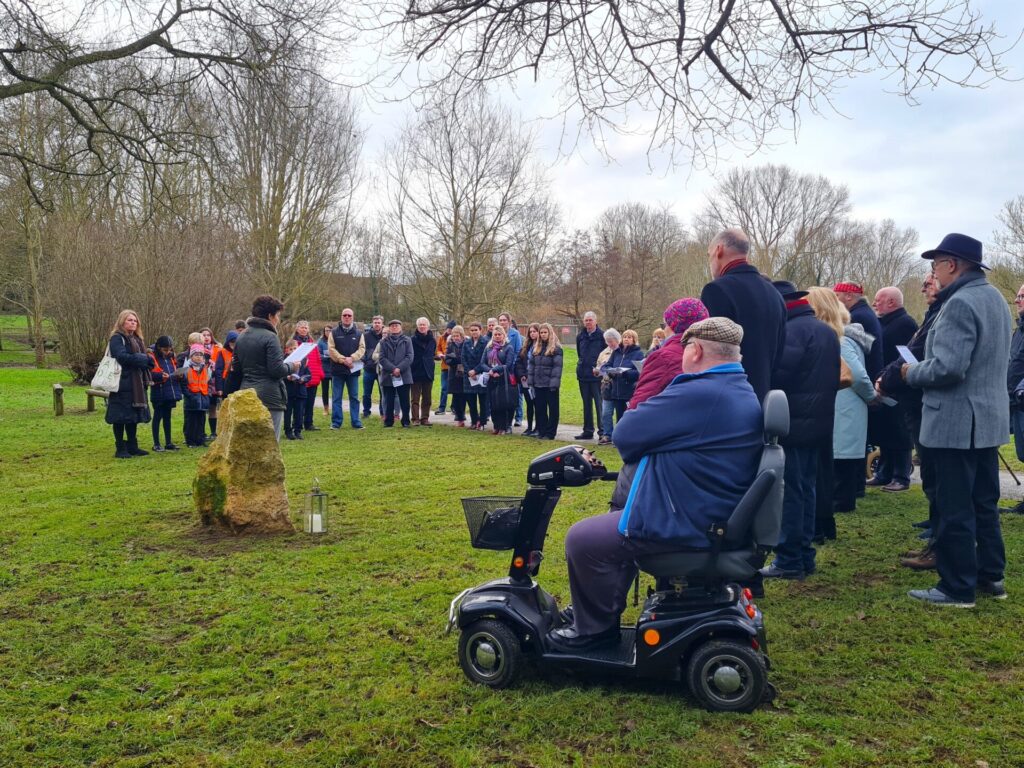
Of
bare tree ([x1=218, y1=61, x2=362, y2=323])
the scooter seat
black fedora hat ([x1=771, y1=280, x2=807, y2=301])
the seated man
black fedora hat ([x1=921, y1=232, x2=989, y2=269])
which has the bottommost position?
the scooter seat

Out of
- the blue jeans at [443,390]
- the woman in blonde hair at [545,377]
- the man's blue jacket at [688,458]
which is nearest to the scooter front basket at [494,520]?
the man's blue jacket at [688,458]

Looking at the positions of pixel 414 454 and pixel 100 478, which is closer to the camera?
pixel 100 478

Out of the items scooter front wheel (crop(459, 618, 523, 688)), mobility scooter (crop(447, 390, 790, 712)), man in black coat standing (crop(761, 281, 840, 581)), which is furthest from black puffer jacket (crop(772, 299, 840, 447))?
scooter front wheel (crop(459, 618, 523, 688))

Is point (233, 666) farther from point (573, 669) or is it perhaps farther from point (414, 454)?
point (414, 454)

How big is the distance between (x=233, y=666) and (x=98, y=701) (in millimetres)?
635

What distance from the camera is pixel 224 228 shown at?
84.7 ft

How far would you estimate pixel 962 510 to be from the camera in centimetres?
474

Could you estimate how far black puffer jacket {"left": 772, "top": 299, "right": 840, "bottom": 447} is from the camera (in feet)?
17.9

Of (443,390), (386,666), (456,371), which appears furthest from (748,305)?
(443,390)

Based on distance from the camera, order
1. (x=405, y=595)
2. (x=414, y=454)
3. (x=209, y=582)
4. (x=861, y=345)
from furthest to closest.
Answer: (x=414, y=454)
(x=861, y=345)
(x=209, y=582)
(x=405, y=595)

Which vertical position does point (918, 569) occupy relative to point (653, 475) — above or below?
below

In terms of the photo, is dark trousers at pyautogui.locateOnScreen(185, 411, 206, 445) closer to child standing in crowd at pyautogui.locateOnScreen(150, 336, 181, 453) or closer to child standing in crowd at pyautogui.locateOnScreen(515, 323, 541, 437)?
child standing in crowd at pyautogui.locateOnScreen(150, 336, 181, 453)

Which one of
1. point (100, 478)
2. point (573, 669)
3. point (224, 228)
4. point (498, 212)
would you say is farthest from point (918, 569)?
point (498, 212)

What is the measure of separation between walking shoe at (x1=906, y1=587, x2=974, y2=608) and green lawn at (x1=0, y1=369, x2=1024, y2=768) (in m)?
0.09
